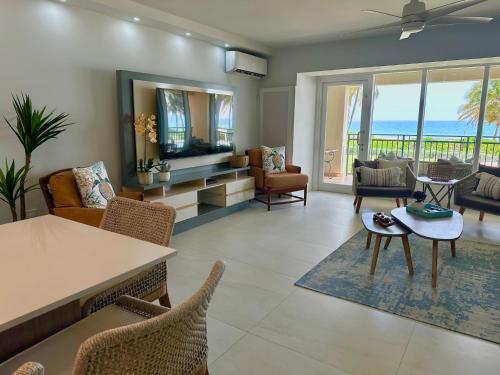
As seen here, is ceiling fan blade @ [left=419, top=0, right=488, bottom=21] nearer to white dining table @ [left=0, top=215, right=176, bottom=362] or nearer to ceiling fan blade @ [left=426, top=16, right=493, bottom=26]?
ceiling fan blade @ [left=426, top=16, right=493, bottom=26]

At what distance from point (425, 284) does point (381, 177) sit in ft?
7.89

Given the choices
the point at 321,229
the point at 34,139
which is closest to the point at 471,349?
the point at 321,229

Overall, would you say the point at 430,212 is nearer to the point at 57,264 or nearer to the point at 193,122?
the point at 193,122

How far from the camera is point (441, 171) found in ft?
17.2

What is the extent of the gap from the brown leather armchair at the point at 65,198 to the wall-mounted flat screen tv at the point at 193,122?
1339 millimetres

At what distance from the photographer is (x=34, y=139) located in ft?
9.83

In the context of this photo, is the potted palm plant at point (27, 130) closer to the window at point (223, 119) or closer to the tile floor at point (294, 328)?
the tile floor at point (294, 328)

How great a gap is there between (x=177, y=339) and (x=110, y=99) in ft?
11.7

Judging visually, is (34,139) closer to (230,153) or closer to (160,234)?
(160,234)

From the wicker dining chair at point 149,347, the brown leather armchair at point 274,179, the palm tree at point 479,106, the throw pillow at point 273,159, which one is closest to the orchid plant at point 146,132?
the brown leather armchair at point 274,179

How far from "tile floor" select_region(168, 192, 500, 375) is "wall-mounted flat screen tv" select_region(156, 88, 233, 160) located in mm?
1380

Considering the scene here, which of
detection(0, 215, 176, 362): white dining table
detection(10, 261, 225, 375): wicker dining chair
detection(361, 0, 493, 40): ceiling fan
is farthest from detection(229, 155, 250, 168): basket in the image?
detection(10, 261, 225, 375): wicker dining chair

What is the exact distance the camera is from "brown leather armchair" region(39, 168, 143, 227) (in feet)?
9.78

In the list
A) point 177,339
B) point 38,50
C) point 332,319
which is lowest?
point 332,319
